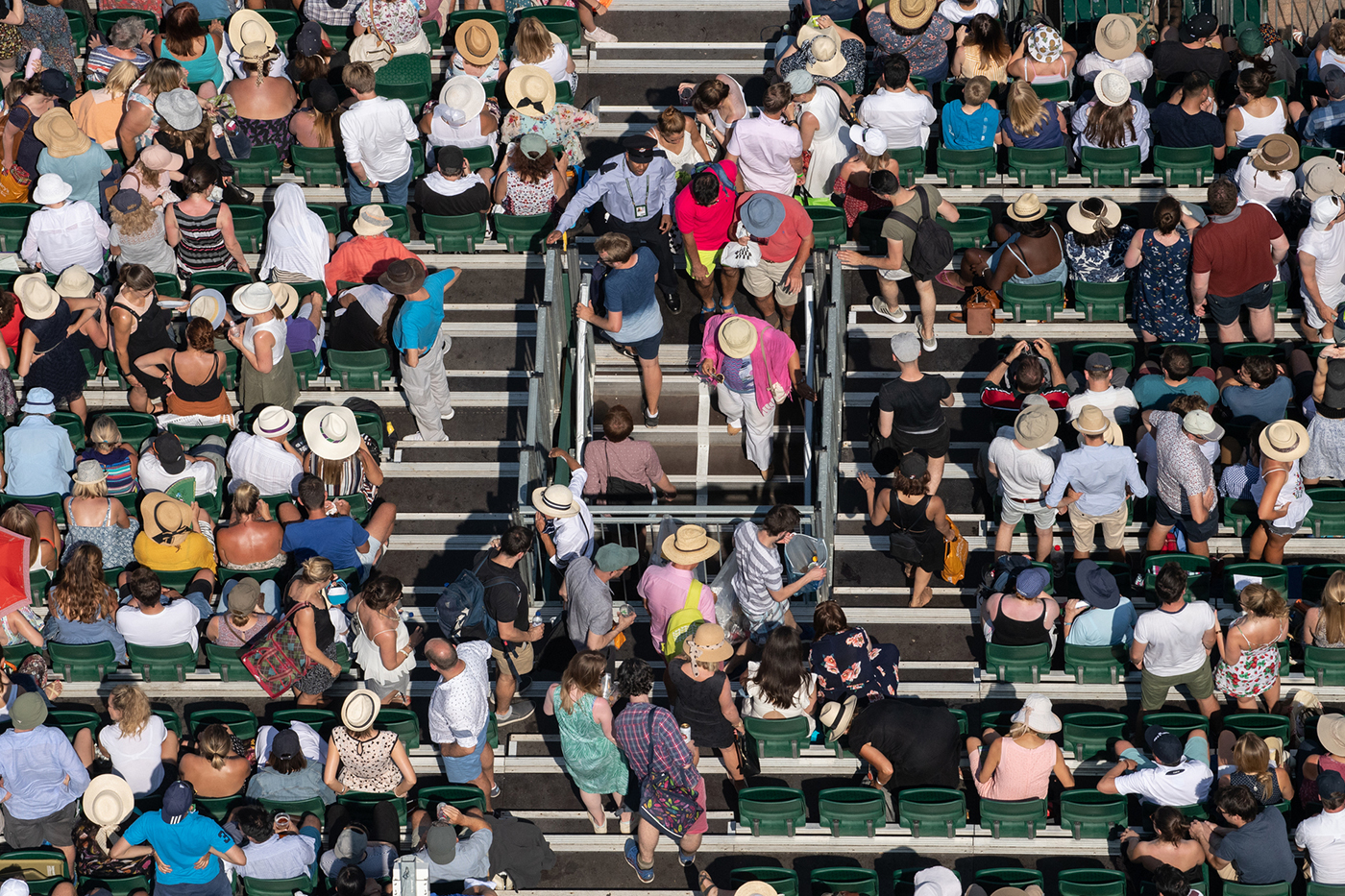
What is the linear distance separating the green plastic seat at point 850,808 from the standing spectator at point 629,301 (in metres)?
4.07

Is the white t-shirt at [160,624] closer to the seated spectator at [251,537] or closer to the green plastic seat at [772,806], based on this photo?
the seated spectator at [251,537]

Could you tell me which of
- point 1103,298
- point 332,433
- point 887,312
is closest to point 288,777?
point 332,433

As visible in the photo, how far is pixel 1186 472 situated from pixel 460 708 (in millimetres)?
5565

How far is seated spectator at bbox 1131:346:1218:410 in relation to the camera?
13461mm

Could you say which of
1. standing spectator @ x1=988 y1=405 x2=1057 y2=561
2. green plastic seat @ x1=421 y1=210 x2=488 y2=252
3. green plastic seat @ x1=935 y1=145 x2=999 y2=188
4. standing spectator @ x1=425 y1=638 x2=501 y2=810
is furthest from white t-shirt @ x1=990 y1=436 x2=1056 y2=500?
green plastic seat @ x1=421 y1=210 x2=488 y2=252

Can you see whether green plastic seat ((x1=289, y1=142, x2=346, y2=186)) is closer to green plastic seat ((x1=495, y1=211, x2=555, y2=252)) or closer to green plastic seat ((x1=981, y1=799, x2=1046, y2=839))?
green plastic seat ((x1=495, y1=211, x2=555, y2=252))

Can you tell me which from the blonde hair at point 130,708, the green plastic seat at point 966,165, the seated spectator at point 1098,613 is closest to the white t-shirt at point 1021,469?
the seated spectator at point 1098,613

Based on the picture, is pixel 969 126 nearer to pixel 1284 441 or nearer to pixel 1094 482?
pixel 1094 482

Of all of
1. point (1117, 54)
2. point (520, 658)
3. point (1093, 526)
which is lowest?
point (520, 658)

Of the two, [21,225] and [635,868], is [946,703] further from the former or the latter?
[21,225]

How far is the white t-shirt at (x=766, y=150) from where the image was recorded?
1441cm

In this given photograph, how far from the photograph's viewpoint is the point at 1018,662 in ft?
42.7

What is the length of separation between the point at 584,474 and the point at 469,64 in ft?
14.7

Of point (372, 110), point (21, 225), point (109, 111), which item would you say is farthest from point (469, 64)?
point (21, 225)
